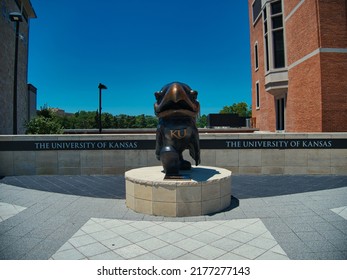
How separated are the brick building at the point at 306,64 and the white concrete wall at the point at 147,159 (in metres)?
5.47

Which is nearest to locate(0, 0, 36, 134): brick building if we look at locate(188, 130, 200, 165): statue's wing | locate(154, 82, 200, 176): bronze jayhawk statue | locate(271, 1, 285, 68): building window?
locate(154, 82, 200, 176): bronze jayhawk statue

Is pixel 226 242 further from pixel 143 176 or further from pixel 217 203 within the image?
pixel 143 176

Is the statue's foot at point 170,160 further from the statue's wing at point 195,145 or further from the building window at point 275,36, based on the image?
the building window at point 275,36

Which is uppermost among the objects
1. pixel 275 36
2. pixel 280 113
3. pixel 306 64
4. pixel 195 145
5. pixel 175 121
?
pixel 275 36

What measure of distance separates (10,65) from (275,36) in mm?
23408

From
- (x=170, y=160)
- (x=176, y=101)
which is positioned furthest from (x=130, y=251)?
(x=176, y=101)

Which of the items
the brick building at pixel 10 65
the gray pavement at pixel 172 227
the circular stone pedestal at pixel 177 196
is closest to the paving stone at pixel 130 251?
the gray pavement at pixel 172 227

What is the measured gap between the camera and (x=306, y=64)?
628 inches

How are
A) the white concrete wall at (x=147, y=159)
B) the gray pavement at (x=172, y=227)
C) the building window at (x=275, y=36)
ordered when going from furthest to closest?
the building window at (x=275, y=36) → the white concrete wall at (x=147, y=159) → the gray pavement at (x=172, y=227)

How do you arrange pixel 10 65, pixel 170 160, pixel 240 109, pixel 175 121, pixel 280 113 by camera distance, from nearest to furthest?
pixel 170 160 < pixel 175 121 < pixel 280 113 < pixel 10 65 < pixel 240 109

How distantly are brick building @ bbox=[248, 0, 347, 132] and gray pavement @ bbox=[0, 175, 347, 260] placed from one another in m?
8.68

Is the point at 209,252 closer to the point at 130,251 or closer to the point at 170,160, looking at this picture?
the point at 130,251

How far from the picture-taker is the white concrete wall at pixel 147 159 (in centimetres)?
1012

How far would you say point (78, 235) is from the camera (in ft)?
14.2
